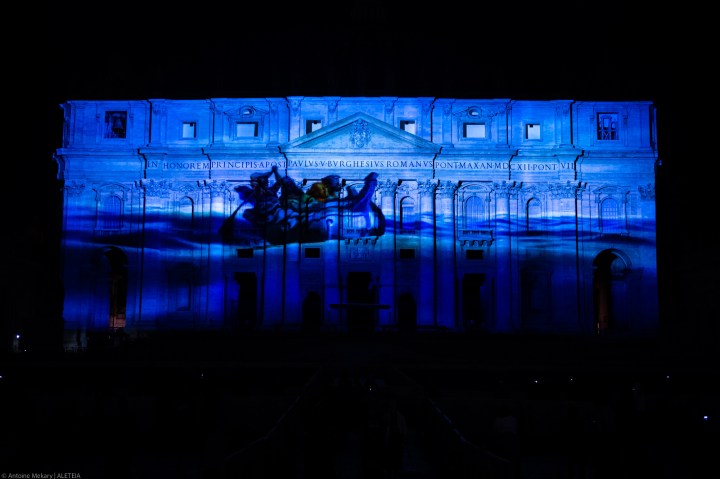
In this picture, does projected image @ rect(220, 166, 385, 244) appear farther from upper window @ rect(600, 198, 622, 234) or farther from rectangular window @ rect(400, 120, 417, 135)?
upper window @ rect(600, 198, 622, 234)

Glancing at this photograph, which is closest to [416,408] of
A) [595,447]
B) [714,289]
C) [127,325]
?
[595,447]

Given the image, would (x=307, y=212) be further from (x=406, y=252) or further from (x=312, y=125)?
(x=406, y=252)

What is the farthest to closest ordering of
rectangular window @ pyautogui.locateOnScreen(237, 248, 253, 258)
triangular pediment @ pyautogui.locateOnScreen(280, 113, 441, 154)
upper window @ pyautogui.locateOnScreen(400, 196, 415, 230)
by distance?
upper window @ pyautogui.locateOnScreen(400, 196, 415, 230) < rectangular window @ pyautogui.locateOnScreen(237, 248, 253, 258) < triangular pediment @ pyautogui.locateOnScreen(280, 113, 441, 154)

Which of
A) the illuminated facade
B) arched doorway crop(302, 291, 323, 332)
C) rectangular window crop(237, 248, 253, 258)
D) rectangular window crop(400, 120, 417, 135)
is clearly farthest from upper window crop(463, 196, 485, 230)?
rectangular window crop(237, 248, 253, 258)

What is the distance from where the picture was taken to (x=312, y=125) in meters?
49.7

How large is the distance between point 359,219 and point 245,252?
7148mm

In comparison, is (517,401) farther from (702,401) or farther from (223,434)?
(223,434)

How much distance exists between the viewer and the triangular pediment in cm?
4825

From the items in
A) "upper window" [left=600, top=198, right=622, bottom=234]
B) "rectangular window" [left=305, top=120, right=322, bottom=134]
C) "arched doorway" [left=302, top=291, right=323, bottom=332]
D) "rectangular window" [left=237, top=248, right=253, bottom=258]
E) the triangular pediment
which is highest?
"rectangular window" [left=305, top=120, right=322, bottom=134]

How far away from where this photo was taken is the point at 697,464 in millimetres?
17422

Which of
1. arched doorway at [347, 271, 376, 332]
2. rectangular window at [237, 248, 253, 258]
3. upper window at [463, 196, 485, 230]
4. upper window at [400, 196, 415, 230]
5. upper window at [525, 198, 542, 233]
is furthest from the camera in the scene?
upper window at [525, 198, 542, 233]

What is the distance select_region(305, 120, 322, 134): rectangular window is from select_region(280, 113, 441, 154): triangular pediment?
146 centimetres

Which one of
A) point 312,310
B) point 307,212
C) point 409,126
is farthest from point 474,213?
point 312,310

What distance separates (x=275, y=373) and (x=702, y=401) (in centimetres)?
1420
